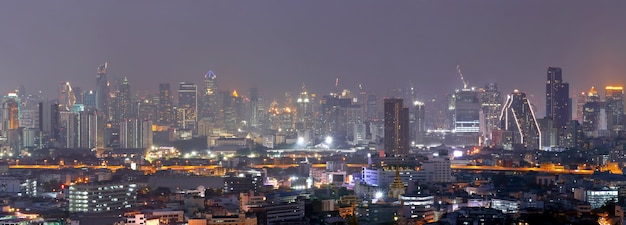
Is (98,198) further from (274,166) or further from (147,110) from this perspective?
(147,110)

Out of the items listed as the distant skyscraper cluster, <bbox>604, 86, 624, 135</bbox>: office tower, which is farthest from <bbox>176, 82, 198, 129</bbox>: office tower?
<bbox>604, 86, 624, 135</bbox>: office tower

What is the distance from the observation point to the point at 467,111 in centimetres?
5188

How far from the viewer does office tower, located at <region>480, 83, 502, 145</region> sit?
160 feet

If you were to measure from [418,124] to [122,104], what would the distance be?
12.2m

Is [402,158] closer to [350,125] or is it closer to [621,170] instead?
[621,170]

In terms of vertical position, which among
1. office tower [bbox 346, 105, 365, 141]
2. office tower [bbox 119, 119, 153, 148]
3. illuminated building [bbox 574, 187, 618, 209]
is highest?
office tower [bbox 346, 105, 365, 141]

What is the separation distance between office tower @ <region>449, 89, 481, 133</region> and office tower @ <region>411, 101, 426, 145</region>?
6.65 ft

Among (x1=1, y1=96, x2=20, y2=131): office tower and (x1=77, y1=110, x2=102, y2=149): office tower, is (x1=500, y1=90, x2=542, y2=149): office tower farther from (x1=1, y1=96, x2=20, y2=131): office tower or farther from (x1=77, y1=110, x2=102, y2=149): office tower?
(x1=1, y1=96, x2=20, y2=131): office tower

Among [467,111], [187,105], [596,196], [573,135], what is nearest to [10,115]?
[187,105]

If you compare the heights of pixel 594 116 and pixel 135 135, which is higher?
pixel 594 116

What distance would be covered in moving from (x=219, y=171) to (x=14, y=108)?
14.0m

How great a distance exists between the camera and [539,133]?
4425cm

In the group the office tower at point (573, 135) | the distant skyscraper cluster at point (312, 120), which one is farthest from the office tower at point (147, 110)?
the office tower at point (573, 135)

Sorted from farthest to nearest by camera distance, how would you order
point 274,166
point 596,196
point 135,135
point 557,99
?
point 557,99, point 135,135, point 274,166, point 596,196
